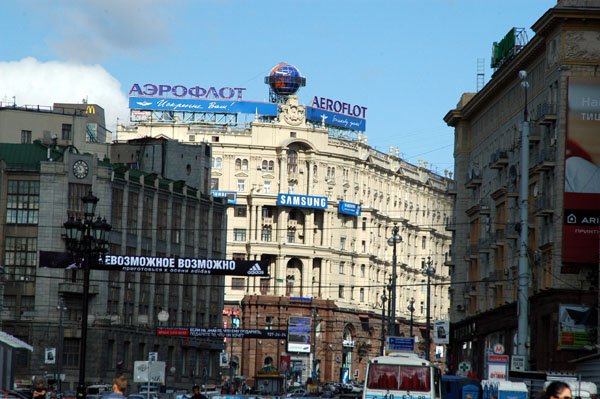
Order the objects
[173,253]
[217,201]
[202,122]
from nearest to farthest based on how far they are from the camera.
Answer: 1. [173,253]
2. [217,201]
3. [202,122]

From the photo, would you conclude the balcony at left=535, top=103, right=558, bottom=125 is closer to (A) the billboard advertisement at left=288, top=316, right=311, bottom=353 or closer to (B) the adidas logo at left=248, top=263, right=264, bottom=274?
(B) the adidas logo at left=248, top=263, right=264, bottom=274

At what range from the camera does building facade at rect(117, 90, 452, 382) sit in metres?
147

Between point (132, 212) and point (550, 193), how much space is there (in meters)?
43.9

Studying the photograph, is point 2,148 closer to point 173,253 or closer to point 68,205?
point 68,205

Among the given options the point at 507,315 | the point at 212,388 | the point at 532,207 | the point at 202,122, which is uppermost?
the point at 202,122

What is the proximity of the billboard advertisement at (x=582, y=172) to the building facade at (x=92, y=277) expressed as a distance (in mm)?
37582

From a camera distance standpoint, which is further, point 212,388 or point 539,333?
point 212,388

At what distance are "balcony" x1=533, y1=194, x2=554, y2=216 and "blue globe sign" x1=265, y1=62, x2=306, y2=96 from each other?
85584 millimetres

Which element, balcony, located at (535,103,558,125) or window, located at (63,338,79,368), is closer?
balcony, located at (535,103,558,125)

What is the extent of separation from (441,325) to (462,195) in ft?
85.6

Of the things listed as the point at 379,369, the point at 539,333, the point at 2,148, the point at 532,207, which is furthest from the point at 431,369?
the point at 2,148

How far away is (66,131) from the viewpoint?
112562 mm

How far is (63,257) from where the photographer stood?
229 feet

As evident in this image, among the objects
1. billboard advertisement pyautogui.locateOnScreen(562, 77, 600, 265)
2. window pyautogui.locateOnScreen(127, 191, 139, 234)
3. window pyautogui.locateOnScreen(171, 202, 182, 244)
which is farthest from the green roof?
billboard advertisement pyautogui.locateOnScreen(562, 77, 600, 265)
